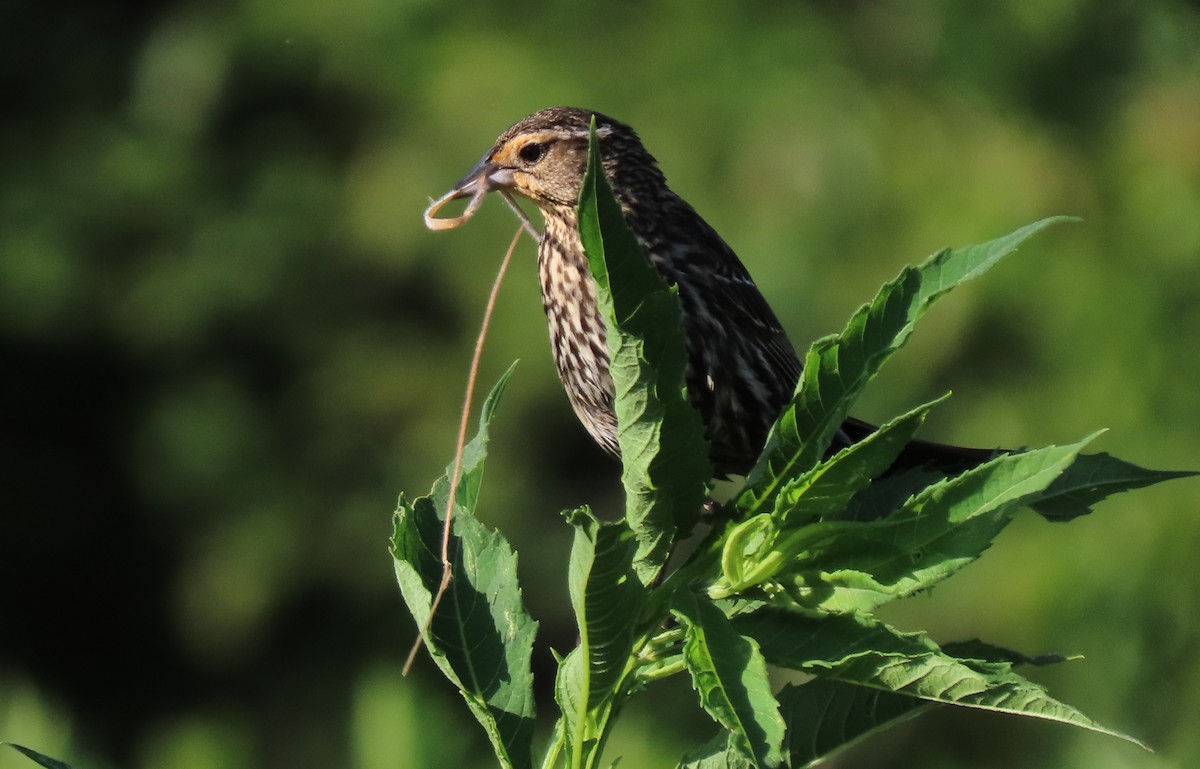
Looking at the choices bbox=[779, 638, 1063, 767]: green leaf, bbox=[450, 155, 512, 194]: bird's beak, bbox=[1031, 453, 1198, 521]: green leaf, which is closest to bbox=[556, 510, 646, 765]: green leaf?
bbox=[779, 638, 1063, 767]: green leaf

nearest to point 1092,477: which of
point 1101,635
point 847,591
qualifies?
point 847,591

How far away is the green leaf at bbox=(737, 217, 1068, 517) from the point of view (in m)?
1.17

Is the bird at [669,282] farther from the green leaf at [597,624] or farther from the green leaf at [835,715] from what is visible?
the green leaf at [597,624]

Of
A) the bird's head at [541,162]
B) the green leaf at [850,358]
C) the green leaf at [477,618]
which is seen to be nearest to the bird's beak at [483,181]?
the bird's head at [541,162]

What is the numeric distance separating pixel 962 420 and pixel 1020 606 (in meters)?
0.47

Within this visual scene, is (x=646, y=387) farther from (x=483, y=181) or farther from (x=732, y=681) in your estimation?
(x=483, y=181)

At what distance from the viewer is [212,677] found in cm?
549

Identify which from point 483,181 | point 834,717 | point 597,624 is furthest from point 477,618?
point 483,181

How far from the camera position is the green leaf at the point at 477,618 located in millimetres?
1262

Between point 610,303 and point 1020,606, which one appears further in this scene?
point 1020,606

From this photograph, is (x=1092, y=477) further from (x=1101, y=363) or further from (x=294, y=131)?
(x=294, y=131)

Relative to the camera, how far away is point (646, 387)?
3.77 ft

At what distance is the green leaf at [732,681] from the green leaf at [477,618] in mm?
162

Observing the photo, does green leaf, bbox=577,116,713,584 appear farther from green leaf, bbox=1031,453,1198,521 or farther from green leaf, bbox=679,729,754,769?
green leaf, bbox=1031,453,1198,521
